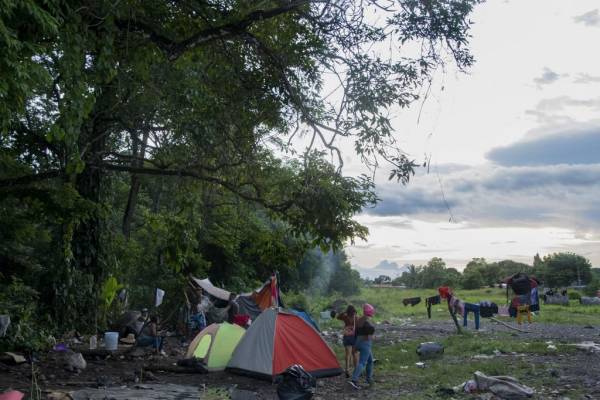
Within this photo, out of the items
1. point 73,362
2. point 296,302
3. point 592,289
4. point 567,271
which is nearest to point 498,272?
point 567,271

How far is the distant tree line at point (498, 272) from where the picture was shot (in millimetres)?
50281

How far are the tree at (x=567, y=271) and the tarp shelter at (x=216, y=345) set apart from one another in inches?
1734

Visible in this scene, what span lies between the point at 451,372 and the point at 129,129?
761 cm

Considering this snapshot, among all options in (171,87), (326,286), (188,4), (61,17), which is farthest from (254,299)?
(326,286)

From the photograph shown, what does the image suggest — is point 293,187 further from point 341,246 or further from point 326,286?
point 326,286

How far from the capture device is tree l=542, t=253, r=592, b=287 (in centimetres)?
5016

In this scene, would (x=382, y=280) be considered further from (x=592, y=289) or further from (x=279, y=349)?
(x=279, y=349)

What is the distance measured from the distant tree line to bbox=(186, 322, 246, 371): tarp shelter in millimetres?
37830

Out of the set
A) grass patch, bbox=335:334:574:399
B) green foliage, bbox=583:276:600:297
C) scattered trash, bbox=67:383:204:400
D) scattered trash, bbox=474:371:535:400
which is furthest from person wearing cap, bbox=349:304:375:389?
green foliage, bbox=583:276:600:297

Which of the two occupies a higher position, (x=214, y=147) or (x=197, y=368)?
(x=214, y=147)

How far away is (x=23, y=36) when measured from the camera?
642 cm

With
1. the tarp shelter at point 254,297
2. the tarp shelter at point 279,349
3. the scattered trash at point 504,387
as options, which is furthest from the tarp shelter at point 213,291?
the scattered trash at point 504,387

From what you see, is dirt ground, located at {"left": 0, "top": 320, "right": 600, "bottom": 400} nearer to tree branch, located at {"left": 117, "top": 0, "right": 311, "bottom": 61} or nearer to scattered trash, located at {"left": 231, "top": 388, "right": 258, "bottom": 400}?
scattered trash, located at {"left": 231, "top": 388, "right": 258, "bottom": 400}

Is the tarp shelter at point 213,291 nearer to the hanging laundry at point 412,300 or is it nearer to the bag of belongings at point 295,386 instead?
the hanging laundry at point 412,300
